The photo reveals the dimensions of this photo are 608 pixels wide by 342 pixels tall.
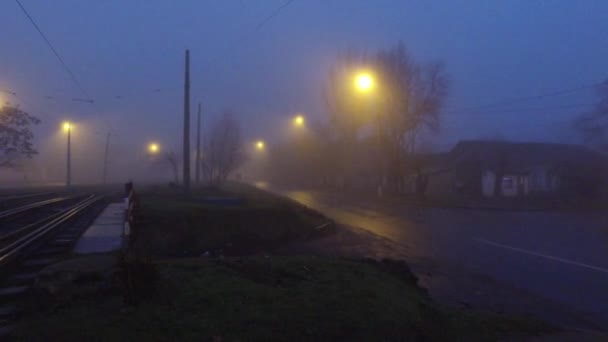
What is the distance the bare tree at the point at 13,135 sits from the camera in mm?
37844

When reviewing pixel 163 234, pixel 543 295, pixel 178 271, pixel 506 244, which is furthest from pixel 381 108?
pixel 178 271

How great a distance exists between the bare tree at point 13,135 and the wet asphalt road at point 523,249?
28368mm

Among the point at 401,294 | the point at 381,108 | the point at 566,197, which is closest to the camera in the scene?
the point at 401,294

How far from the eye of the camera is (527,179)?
149 ft

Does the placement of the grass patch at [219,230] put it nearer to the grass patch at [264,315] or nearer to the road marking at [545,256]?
the road marking at [545,256]

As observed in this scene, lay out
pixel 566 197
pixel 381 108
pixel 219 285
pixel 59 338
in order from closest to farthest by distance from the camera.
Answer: pixel 59 338 < pixel 219 285 < pixel 566 197 < pixel 381 108

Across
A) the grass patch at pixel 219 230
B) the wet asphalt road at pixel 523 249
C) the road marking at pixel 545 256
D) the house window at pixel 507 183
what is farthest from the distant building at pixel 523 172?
the grass patch at pixel 219 230

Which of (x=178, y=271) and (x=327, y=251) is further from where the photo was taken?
(x=327, y=251)

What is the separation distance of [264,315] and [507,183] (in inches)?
1724

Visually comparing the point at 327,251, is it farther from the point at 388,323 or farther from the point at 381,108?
the point at 381,108

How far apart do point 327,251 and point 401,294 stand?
7017 mm

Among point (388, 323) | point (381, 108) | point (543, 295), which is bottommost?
point (543, 295)

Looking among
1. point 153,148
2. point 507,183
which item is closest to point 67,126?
point 153,148

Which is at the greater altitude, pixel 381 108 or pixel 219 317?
pixel 381 108
